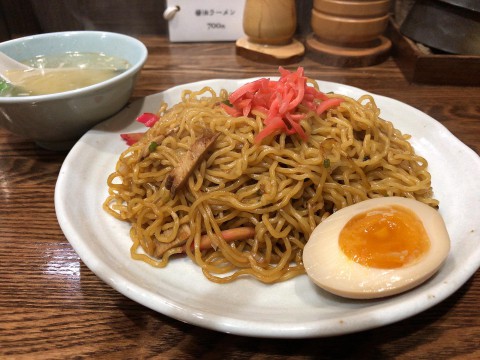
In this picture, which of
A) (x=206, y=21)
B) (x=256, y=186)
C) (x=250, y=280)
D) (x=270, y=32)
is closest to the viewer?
(x=250, y=280)

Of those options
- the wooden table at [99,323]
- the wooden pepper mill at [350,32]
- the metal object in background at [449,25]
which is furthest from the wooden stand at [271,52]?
the wooden table at [99,323]

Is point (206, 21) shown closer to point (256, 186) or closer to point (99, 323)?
point (256, 186)

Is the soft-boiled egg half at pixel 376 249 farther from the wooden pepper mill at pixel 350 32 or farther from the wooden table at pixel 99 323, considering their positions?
the wooden pepper mill at pixel 350 32

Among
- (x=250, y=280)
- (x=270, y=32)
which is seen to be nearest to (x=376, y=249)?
(x=250, y=280)

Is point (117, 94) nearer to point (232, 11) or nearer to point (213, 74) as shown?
point (213, 74)

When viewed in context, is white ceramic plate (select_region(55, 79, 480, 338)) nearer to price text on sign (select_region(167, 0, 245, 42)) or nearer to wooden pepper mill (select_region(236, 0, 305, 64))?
wooden pepper mill (select_region(236, 0, 305, 64))

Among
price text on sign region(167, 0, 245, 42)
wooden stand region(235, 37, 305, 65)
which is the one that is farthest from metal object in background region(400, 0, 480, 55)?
price text on sign region(167, 0, 245, 42)
